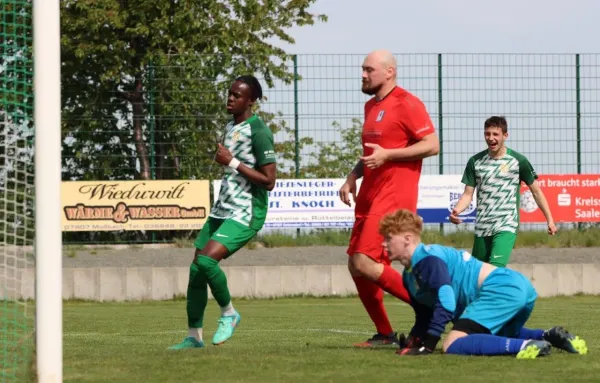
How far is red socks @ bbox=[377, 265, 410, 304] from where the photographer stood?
29.4 ft

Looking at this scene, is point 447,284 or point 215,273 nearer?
point 447,284

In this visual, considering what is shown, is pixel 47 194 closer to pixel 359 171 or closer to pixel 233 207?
pixel 233 207

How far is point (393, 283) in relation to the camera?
8969 millimetres

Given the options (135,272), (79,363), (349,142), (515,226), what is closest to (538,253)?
(349,142)

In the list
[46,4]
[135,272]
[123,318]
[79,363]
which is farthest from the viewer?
[135,272]

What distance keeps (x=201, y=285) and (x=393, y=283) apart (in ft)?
5.37

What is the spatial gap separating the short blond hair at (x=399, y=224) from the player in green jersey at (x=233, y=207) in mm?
1835

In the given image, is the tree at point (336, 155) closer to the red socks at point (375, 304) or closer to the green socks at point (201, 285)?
the green socks at point (201, 285)

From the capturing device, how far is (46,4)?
6.64 metres

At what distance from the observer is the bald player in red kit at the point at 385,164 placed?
907 cm

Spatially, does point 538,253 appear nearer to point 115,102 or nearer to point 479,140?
point 479,140

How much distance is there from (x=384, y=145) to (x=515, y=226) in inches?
118

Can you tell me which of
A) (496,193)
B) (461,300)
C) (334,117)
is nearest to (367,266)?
(461,300)

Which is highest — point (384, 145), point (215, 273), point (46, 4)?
point (46, 4)
